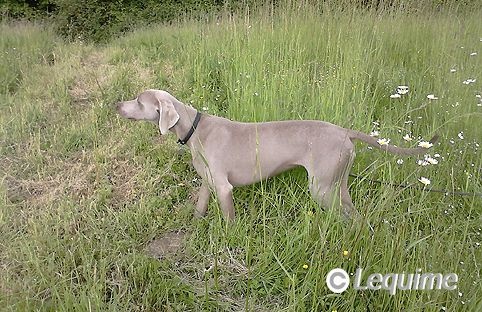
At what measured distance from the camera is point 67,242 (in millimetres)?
2258

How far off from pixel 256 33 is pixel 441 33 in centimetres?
188

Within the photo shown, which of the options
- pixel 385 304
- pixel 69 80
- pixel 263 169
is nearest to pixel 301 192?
pixel 263 169

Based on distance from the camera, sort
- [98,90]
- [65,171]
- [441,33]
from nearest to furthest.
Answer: [65,171] → [441,33] → [98,90]

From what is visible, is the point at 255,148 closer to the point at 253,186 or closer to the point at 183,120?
the point at 253,186

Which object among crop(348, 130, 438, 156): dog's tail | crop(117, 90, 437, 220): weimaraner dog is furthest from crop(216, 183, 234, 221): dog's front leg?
crop(348, 130, 438, 156): dog's tail

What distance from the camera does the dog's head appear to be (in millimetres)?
2508

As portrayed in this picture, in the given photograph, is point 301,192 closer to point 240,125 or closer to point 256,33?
point 240,125

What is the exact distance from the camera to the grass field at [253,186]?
183 centimetres

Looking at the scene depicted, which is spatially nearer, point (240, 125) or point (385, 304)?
point (385, 304)

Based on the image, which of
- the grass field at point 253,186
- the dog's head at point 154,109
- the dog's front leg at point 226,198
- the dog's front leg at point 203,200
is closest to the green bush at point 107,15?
the grass field at point 253,186

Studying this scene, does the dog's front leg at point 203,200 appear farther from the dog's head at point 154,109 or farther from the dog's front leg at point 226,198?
the dog's head at point 154,109

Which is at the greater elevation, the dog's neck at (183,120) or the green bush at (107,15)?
the dog's neck at (183,120)

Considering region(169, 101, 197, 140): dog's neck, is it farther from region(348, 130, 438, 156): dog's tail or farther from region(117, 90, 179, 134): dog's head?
region(348, 130, 438, 156): dog's tail

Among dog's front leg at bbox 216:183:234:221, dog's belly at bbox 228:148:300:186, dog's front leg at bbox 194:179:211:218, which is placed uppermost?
dog's belly at bbox 228:148:300:186
